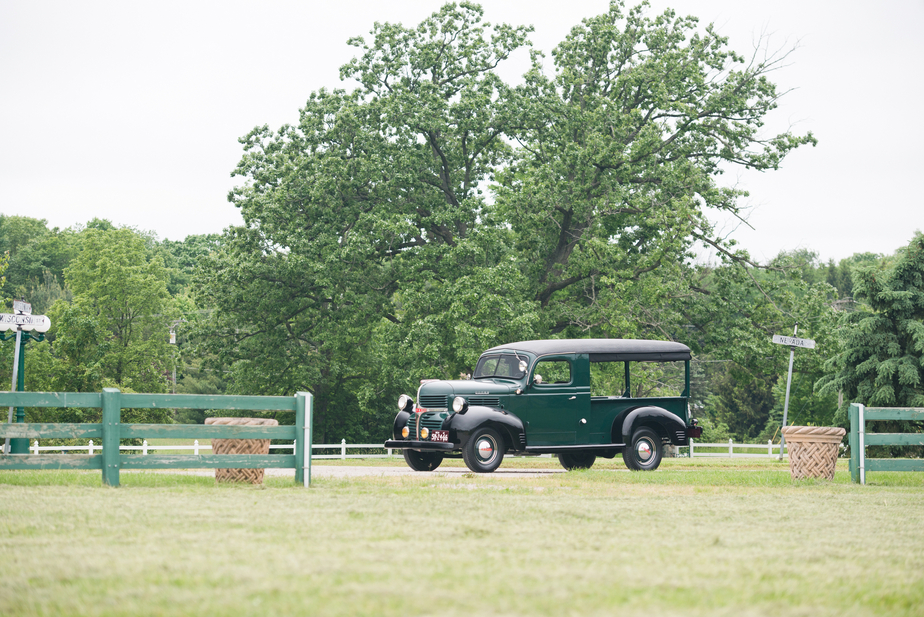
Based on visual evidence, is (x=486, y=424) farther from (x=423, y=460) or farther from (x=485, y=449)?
(x=423, y=460)

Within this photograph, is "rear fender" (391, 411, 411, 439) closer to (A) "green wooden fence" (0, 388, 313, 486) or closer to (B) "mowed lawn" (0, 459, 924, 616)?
(A) "green wooden fence" (0, 388, 313, 486)

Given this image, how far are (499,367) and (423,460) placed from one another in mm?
2236

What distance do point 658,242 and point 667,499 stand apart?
65.2ft

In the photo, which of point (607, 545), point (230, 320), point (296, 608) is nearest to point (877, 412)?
point (607, 545)

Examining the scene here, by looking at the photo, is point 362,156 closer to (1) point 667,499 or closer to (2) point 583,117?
(2) point 583,117

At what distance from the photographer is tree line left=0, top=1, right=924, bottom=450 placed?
29094 millimetres

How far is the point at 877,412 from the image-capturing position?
1362 centimetres

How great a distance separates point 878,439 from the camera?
1357 cm

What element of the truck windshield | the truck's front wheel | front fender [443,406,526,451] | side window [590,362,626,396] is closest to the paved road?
the truck's front wheel

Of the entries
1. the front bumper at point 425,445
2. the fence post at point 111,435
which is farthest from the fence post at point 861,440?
the fence post at point 111,435

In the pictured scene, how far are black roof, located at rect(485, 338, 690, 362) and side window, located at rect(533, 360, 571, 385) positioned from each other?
0.21 meters

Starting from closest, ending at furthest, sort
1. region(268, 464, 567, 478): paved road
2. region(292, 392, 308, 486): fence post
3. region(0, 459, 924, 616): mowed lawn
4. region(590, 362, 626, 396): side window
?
region(0, 459, 924, 616): mowed lawn → region(292, 392, 308, 486): fence post → region(268, 464, 567, 478): paved road → region(590, 362, 626, 396): side window

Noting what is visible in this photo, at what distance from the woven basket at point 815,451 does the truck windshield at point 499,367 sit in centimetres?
485

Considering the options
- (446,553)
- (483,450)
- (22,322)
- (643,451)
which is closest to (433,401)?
(483,450)
